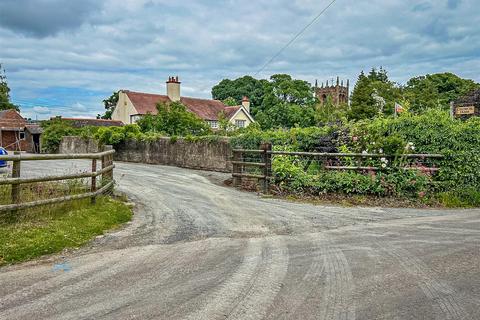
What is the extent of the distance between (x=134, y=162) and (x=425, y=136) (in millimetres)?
18202

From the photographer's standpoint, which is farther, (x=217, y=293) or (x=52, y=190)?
(x=52, y=190)

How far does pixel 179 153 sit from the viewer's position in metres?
21.9

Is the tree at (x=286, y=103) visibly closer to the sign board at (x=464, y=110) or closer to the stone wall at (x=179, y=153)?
the stone wall at (x=179, y=153)

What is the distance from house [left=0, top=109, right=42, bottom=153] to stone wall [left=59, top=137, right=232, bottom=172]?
89.7ft

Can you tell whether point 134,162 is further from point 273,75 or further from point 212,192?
point 273,75

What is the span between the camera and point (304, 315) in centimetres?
375

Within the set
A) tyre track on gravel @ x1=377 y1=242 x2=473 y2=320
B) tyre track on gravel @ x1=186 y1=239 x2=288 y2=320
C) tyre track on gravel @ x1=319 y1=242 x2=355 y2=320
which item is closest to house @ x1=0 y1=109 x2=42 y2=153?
tyre track on gravel @ x1=186 y1=239 x2=288 y2=320

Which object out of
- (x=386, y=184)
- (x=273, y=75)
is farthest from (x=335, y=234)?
(x=273, y=75)

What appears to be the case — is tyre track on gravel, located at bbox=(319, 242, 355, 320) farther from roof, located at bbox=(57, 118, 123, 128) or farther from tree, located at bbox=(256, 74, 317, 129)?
roof, located at bbox=(57, 118, 123, 128)

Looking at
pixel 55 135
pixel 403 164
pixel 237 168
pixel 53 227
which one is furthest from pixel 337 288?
pixel 55 135

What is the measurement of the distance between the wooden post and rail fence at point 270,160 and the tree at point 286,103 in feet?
119

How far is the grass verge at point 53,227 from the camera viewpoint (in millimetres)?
5723

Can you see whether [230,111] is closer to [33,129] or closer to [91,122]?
[91,122]

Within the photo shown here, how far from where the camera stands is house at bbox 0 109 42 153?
51500 mm
